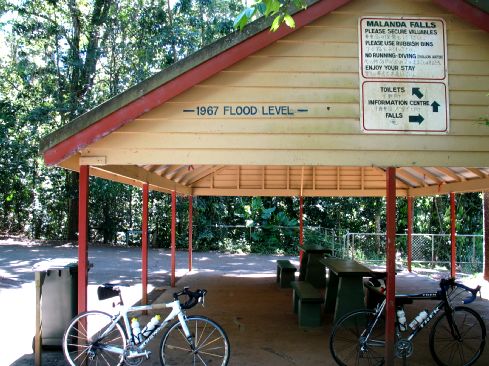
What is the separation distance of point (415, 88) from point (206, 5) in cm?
1548

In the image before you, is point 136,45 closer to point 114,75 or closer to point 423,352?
point 114,75

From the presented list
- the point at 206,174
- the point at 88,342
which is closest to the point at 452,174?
the point at 206,174

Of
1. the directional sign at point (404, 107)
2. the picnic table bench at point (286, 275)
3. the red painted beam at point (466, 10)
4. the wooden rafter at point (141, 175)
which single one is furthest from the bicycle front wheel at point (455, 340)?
the picnic table bench at point (286, 275)

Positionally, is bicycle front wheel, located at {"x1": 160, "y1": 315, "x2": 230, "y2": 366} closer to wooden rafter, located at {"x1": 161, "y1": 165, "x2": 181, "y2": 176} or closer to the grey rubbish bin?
the grey rubbish bin

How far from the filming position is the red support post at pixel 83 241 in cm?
498

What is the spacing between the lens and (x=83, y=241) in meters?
5.02

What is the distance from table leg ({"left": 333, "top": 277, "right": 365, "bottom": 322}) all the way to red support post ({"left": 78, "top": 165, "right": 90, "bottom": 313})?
3727 mm

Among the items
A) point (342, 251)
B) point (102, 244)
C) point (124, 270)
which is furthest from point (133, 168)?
point (102, 244)

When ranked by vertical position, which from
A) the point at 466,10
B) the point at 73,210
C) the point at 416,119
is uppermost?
the point at 466,10

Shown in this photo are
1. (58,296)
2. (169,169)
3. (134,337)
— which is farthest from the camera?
(169,169)

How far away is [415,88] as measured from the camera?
5.06 metres

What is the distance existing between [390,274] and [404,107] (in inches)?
70.3

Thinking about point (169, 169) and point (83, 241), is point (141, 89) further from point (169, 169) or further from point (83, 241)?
point (169, 169)

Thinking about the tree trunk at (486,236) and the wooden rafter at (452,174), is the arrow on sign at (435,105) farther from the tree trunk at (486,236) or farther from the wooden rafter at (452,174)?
the tree trunk at (486,236)
